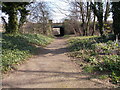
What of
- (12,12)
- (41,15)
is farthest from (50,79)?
(41,15)

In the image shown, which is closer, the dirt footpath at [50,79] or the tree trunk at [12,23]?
the dirt footpath at [50,79]

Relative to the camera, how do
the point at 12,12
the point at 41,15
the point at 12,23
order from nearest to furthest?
the point at 12,12, the point at 12,23, the point at 41,15

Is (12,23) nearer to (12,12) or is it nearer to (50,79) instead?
(12,12)

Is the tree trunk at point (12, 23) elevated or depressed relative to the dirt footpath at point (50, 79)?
elevated

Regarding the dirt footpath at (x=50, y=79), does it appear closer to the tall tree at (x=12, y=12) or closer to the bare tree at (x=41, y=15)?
the tall tree at (x=12, y=12)

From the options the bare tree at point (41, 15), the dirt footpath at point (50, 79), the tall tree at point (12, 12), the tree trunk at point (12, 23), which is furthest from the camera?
the bare tree at point (41, 15)

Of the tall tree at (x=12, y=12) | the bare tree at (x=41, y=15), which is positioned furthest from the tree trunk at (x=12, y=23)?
the bare tree at (x=41, y=15)

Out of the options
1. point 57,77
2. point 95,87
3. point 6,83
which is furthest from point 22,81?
point 95,87

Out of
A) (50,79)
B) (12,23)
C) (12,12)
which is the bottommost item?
(50,79)

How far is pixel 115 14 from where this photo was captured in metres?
10.1

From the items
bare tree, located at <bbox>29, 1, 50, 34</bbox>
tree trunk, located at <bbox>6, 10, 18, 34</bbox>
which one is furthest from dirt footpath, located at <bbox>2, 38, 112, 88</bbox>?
bare tree, located at <bbox>29, 1, 50, 34</bbox>

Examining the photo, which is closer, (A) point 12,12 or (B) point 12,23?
(A) point 12,12

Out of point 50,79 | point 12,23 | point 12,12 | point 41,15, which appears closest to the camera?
point 50,79

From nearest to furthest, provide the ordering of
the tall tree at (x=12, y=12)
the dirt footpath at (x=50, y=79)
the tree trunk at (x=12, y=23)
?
the dirt footpath at (x=50, y=79), the tall tree at (x=12, y=12), the tree trunk at (x=12, y=23)
